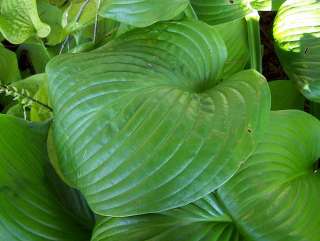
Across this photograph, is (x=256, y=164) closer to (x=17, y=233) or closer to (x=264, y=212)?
(x=264, y=212)

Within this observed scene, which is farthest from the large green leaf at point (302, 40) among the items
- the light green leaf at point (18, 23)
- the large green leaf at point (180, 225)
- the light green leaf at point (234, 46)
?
the light green leaf at point (18, 23)

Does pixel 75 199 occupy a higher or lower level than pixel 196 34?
lower

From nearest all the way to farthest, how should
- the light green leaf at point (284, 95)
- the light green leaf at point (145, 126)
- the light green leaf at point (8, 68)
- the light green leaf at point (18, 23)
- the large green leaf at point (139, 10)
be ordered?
1. the light green leaf at point (145, 126)
2. the large green leaf at point (139, 10)
3. the light green leaf at point (18, 23)
4. the light green leaf at point (284, 95)
5. the light green leaf at point (8, 68)


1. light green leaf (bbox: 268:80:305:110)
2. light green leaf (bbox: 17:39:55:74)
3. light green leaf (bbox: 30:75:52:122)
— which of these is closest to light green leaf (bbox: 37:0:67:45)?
light green leaf (bbox: 17:39:55:74)

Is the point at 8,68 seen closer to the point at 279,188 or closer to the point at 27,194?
the point at 27,194

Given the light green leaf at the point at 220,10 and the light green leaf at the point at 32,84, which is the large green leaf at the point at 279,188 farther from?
the light green leaf at the point at 32,84

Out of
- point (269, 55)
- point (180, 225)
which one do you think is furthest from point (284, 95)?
point (180, 225)

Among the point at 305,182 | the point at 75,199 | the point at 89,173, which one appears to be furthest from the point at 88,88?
the point at 305,182
